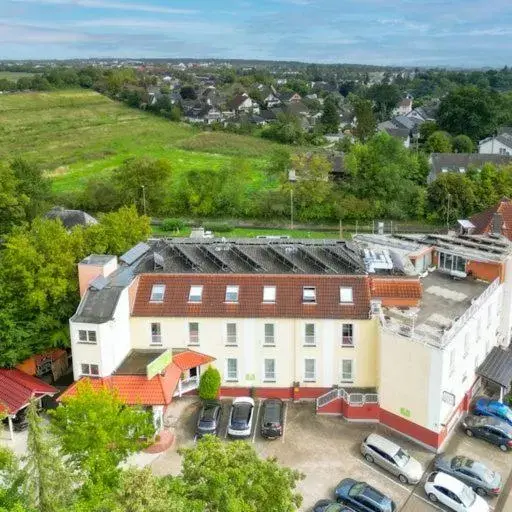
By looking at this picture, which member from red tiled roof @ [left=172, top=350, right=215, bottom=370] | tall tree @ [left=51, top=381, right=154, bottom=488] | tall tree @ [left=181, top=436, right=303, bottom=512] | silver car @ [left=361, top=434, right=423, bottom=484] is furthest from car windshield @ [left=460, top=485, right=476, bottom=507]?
red tiled roof @ [left=172, top=350, right=215, bottom=370]

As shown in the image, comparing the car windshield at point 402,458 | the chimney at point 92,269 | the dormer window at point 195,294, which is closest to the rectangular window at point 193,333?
the dormer window at point 195,294

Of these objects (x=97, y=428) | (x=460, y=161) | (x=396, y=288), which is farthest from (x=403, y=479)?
(x=460, y=161)

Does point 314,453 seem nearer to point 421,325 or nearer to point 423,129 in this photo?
point 421,325

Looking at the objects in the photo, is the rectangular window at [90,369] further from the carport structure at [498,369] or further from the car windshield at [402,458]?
the carport structure at [498,369]

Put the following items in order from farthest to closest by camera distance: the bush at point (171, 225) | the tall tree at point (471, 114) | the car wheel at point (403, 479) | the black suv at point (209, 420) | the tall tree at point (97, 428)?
Result: the tall tree at point (471, 114)
the bush at point (171, 225)
the black suv at point (209, 420)
the car wheel at point (403, 479)
the tall tree at point (97, 428)

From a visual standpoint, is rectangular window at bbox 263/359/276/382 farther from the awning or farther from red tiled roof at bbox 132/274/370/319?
the awning

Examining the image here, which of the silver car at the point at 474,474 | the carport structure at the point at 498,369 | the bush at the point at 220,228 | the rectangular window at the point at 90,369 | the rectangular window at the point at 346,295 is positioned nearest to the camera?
the silver car at the point at 474,474
